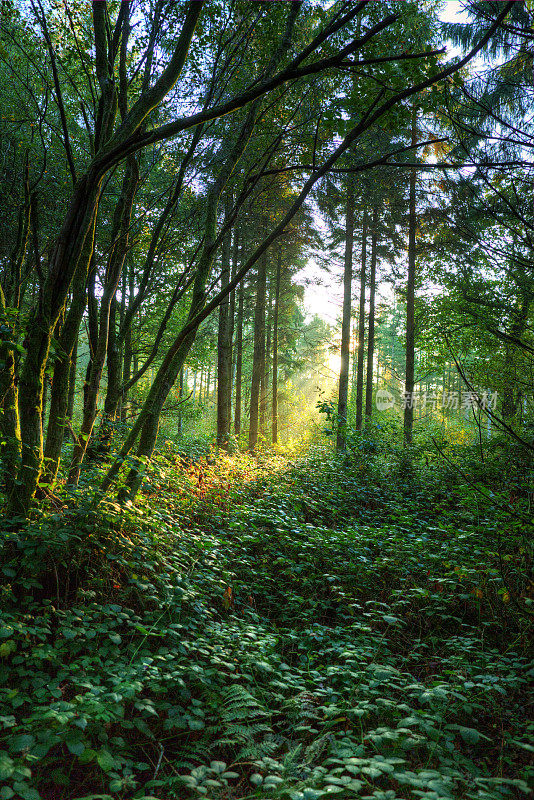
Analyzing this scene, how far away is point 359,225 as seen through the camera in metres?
14.4

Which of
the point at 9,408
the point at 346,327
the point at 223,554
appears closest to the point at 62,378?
the point at 9,408

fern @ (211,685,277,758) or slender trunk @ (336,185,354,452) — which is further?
slender trunk @ (336,185,354,452)

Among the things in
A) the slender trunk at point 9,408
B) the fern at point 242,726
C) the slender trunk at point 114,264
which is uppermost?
the slender trunk at point 114,264

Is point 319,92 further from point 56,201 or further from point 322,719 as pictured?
point 56,201

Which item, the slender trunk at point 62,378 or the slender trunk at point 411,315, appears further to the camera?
the slender trunk at point 411,315

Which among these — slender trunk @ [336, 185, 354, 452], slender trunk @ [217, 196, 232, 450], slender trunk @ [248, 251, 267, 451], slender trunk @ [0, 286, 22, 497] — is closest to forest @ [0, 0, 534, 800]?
slender trunk @ [0, 286, 22, 497]

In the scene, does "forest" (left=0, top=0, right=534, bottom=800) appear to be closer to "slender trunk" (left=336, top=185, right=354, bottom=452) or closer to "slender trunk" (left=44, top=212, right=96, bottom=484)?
"slender trunk" (left=44, top=212, right=96, bottom=484)

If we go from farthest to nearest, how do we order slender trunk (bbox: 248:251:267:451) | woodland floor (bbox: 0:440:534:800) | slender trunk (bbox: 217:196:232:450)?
slender trunk (bbox: 248:251:267:451), slender trunk (bbox: 217:196:232:450), woodland floor (bbox: 0:440:534:800)

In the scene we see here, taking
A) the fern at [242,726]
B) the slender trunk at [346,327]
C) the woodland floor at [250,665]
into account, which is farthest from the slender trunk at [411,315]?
the fern at [242,726]

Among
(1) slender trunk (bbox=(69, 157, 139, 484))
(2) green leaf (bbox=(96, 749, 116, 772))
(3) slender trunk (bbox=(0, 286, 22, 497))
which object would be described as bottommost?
(2) green leaf (bbox=(96, 749, 116, 772))

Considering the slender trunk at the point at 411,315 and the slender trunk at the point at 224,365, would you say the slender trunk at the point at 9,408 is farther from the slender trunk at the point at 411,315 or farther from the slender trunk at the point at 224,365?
the slender trunk at the point at 411,315

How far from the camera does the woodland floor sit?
75.3 inches

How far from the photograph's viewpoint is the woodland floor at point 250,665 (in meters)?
1.91

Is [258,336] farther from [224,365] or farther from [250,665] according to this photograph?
[250,665]
